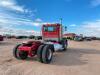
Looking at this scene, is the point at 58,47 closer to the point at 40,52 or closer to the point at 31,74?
the point at 40,52

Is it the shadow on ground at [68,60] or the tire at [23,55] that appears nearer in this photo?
the shadow on ground at [68,60]

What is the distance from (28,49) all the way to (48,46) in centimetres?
127

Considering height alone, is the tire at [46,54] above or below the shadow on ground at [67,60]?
above

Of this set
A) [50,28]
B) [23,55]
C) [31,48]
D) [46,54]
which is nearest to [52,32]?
[50,28]

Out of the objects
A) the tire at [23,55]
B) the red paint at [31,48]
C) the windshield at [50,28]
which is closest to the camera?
the red paint at [31,48]

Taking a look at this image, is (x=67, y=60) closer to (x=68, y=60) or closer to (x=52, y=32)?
(x=68, y=60)

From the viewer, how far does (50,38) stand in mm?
18578

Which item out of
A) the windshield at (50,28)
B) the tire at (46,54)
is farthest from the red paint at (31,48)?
the windshield at (50,28)

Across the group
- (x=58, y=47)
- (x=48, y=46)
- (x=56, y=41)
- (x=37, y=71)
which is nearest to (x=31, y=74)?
(x=37, y=71)

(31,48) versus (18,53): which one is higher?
(31,48)

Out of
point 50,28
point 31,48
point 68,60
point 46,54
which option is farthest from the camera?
point 50,28

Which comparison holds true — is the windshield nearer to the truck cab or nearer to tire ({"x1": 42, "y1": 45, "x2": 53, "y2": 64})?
the truck cab

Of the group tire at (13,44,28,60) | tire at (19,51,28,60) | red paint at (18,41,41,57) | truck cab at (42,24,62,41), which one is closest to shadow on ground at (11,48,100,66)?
tire at (19,51,28,60)

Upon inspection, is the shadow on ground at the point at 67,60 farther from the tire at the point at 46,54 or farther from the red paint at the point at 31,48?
the red paint at the point at 31,48
